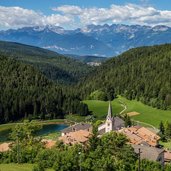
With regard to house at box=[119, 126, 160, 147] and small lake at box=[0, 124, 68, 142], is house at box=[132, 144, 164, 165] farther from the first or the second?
small lake at box=[0, 124, 68, 142]

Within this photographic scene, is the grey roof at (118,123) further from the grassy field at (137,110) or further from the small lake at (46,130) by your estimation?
the small lake at (46,130)

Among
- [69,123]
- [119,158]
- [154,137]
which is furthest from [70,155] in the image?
[69,123]

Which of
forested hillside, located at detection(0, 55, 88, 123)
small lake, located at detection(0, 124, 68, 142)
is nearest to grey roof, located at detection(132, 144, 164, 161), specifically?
small lake, located at detection(0, 124, 68, 142)

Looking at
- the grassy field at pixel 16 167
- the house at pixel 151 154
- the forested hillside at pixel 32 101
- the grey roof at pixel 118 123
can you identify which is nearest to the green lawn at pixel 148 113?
the grey roof at pixel 118 123

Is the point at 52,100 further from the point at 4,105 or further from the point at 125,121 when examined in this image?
the point at 125,121

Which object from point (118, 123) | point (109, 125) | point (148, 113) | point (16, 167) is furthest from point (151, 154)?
point (148, 113)

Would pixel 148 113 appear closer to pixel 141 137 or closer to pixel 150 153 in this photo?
pixel 141 137

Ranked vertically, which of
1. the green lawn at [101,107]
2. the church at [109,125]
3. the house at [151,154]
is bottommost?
the green lawn at [101,107]
